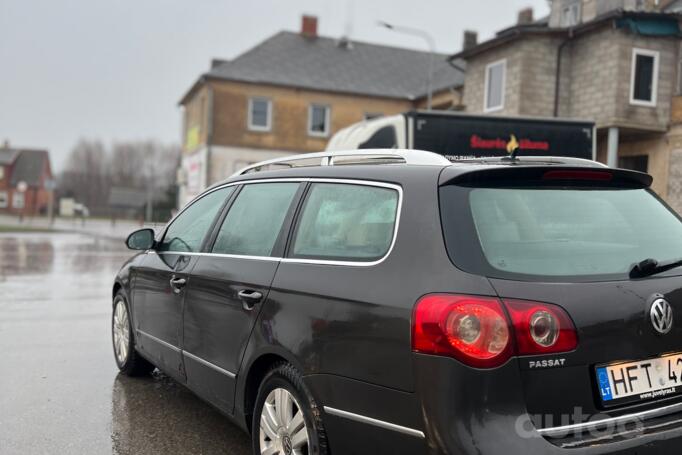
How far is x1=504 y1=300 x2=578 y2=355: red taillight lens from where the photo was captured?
7.82 feet

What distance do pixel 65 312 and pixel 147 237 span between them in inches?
187

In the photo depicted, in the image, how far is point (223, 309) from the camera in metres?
3.64

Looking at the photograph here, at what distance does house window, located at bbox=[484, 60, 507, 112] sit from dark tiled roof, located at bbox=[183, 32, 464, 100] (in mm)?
9735

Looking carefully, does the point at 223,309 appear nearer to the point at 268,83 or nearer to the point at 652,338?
the point at 652,338

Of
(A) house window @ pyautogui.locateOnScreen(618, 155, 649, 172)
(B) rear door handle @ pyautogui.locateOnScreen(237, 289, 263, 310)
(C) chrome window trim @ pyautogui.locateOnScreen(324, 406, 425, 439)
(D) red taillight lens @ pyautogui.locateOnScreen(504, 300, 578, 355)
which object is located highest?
(A) house window @ pyautogui.locateOnScreen(618, 155, 649, 172)

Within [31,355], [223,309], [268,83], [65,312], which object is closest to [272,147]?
[268,83]

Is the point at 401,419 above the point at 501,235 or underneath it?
underneath

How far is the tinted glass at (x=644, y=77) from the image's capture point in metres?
20.4

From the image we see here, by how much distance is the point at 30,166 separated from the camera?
93.2 meters

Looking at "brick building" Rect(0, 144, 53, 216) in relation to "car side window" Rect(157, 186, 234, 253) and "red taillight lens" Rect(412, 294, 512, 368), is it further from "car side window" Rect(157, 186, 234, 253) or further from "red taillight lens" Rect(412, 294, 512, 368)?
"red taillight lens" Rect(412, 294, 512, 368)

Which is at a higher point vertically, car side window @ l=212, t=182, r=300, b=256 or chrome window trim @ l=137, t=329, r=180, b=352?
car side window @ l=212, t=182, r=300, b=256

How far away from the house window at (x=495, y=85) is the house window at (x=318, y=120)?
14547 mm

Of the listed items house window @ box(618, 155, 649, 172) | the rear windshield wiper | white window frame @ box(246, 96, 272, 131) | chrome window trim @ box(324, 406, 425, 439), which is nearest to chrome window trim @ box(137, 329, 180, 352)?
chrome window trim @ box(324, 406, 425, 439)

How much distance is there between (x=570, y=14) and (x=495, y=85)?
5145mm
